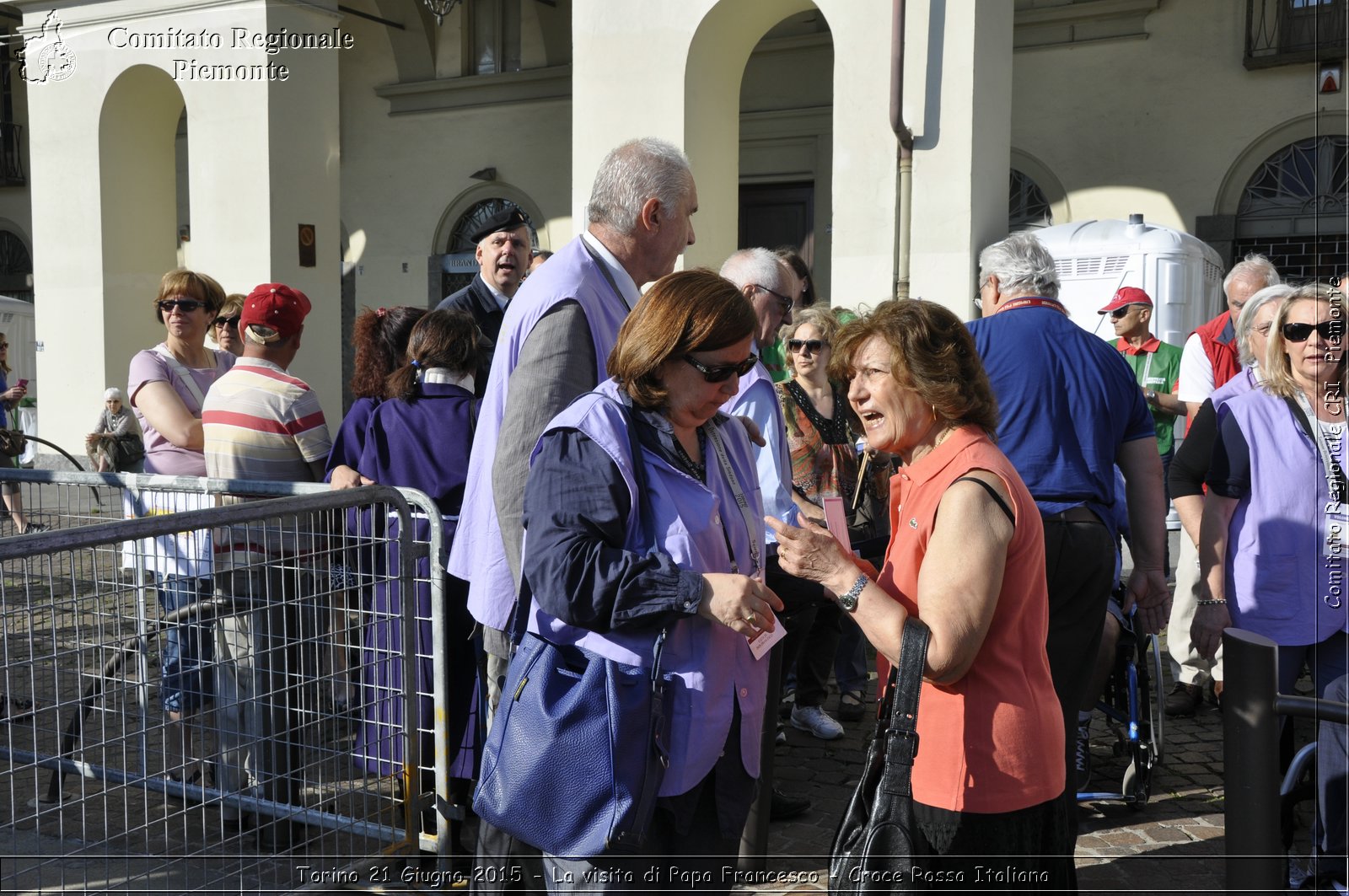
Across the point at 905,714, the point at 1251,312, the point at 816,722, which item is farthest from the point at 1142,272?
the point at 905,714

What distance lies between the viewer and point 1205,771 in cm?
497

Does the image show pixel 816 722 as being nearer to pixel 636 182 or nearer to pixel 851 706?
pixel 851 706

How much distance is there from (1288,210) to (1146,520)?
9.02 meters

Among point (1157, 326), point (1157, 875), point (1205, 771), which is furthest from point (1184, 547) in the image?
point (1157, 326)

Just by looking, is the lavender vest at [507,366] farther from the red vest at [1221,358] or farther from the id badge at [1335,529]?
the red vest at [1221,358]

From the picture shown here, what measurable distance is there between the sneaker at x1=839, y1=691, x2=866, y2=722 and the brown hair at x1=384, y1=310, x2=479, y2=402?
8.75ft

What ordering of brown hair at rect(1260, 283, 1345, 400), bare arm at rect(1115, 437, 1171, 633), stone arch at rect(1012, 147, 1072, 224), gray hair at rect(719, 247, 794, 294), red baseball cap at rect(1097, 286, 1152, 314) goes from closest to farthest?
brown hair at rect(1260, 283, 1345, 400)
bare arm at rect(1115, 437, 1171, 633)
gray hair at rect(719, 247, 794, 294)
red baseball cap at rect(1097, 286, 1152, 314)
stone arch at rect(1012, 147, 1072, 224)

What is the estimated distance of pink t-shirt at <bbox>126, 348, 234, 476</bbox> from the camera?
473 centimetres

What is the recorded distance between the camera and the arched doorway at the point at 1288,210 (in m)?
11.5

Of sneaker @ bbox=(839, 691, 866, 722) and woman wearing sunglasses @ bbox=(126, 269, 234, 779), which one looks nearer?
woman wearing sunglasses @ bbox=(126, 269, 234, 779)

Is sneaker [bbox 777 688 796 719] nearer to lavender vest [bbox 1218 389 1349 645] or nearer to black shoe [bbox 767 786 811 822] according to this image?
black shoe [bbox 767 786 811 822]

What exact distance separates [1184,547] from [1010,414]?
2679mm

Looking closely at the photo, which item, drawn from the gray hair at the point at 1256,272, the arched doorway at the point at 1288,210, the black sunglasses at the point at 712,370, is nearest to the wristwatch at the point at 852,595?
the black sunglasses at the point at 712,370

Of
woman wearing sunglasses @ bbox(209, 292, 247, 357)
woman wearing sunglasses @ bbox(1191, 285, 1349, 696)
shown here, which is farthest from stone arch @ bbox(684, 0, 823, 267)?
woman wearing sunglasses @ bbox(1191, 285, 1349, 696)
